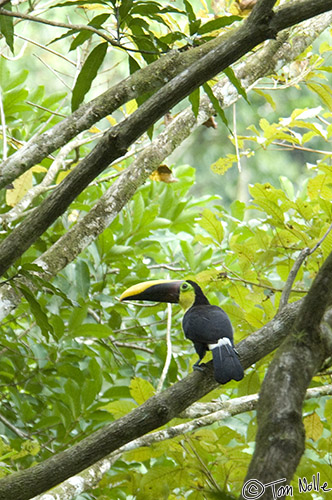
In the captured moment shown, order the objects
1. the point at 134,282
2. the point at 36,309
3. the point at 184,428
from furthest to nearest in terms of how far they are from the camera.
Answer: the point at 134,282 → the point at 184,428 → the point at 36,309

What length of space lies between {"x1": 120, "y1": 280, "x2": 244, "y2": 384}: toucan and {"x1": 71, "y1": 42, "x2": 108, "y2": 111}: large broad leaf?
31.3 inches

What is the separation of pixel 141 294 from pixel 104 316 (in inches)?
9.8

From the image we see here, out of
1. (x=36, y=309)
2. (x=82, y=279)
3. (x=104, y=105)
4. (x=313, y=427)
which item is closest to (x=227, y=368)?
(x=36, y=309)

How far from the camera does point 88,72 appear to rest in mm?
1592

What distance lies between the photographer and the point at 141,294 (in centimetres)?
241

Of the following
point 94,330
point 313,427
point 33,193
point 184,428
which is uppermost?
point 33,193

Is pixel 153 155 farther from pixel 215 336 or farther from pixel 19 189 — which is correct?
pixel 215 336

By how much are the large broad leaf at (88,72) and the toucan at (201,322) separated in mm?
795

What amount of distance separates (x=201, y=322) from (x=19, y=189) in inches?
34.5

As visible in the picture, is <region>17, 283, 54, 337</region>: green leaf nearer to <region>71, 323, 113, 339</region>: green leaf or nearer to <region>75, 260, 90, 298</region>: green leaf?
<region>71, 323, 113, 339</region>: green leaf

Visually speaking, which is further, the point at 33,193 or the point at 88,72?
the point at 33,193

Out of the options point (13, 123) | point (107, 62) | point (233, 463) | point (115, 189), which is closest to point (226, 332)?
point (233, 463)

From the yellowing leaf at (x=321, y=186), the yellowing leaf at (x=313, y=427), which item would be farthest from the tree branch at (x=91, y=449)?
the yellowing leaf at (x=321, y=186)

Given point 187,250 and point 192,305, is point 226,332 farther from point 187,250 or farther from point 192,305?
point 187,250
